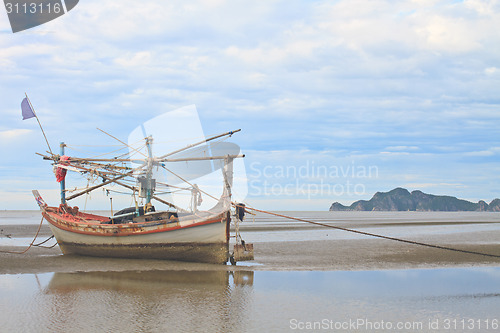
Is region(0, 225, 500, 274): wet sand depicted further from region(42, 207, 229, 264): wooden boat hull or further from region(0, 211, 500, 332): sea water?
region(0, 211, 500, 332): sea water

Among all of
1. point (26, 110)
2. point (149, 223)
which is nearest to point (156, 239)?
point (149, 223)

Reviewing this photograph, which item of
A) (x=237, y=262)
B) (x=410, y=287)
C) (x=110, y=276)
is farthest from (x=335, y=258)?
(x=110, y=276)

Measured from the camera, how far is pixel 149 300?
14484 millimetres

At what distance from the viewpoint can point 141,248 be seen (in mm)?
23125

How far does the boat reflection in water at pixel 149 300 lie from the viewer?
12.0m

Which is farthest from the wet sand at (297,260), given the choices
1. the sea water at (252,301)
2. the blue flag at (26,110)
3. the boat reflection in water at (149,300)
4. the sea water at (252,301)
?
the blue flag at (26,110)

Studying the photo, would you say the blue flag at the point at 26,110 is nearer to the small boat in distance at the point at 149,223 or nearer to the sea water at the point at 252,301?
the small boat in distance at the point at 149,223

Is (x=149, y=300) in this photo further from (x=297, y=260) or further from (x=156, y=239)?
(x=297, y=260)

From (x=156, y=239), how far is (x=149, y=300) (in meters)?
8.24

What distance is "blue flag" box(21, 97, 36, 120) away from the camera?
91.8 ft

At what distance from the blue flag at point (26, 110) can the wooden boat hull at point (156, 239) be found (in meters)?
6.99

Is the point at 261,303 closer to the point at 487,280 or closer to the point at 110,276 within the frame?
the point at 110,276

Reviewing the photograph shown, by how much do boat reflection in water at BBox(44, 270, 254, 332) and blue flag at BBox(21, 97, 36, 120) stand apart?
12438 mm

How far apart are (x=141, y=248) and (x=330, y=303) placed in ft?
38.5
